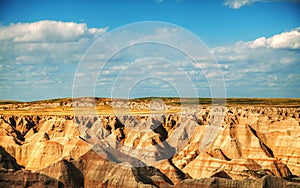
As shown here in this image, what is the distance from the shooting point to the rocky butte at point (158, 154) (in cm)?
3556

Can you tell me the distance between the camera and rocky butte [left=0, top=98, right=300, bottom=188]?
1400 inches

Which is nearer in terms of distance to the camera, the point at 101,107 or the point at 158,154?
the point at 158,154

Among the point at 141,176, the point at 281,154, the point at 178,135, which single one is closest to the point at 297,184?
the point at 141,176

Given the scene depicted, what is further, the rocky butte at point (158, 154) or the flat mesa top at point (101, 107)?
the flat mesa top at point (101, 107)

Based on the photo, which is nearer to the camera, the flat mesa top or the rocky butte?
the rocky butte

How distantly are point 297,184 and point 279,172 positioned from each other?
1304 centimetres

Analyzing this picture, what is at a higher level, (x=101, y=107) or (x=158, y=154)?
(x=101, y=107)

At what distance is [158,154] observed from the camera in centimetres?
4981

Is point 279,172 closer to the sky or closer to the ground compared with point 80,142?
closer to the ground

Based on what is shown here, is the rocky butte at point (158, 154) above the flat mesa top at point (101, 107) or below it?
below

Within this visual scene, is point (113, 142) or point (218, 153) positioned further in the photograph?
point (113, 142)

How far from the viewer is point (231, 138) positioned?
52969mm

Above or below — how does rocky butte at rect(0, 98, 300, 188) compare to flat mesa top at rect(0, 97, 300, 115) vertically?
below

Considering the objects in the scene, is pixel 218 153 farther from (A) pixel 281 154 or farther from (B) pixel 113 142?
(B) pixel 113 142
